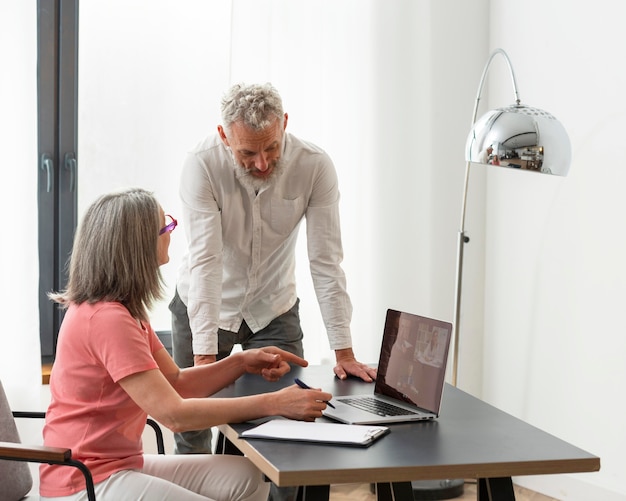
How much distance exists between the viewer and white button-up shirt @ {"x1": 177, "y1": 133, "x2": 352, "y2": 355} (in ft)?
8.46

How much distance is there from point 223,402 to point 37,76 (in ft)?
7.17

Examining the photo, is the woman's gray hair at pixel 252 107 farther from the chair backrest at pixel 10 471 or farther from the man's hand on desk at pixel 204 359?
the chair backrest at pixel 10 471

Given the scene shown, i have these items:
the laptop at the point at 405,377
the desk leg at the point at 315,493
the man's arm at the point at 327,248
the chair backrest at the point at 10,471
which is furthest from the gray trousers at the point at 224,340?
the desk leg at the point at 315,493

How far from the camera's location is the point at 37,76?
3.54 m

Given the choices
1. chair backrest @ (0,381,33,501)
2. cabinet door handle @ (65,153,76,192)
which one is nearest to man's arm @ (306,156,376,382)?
chair backrest @ (0,381,33,501)

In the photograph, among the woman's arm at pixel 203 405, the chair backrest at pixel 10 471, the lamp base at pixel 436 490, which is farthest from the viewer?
the lamp base at pixel 436 490

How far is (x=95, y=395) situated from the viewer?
1.87 m

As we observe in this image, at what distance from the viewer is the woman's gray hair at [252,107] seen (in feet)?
7.85

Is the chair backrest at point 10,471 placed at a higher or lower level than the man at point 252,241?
lower

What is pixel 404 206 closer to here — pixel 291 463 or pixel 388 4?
pixel 388 4

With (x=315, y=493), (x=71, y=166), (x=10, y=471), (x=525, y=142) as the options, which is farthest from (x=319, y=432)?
(x=71, y=166)

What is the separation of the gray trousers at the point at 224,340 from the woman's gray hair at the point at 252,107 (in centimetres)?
68

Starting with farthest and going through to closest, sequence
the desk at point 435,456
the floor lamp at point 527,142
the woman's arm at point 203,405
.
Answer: the floor lamp at point 527,142 < the woman's arm at point 203,405 < the desk at point 435,456

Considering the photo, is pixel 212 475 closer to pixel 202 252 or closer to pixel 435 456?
pixel 435 456
